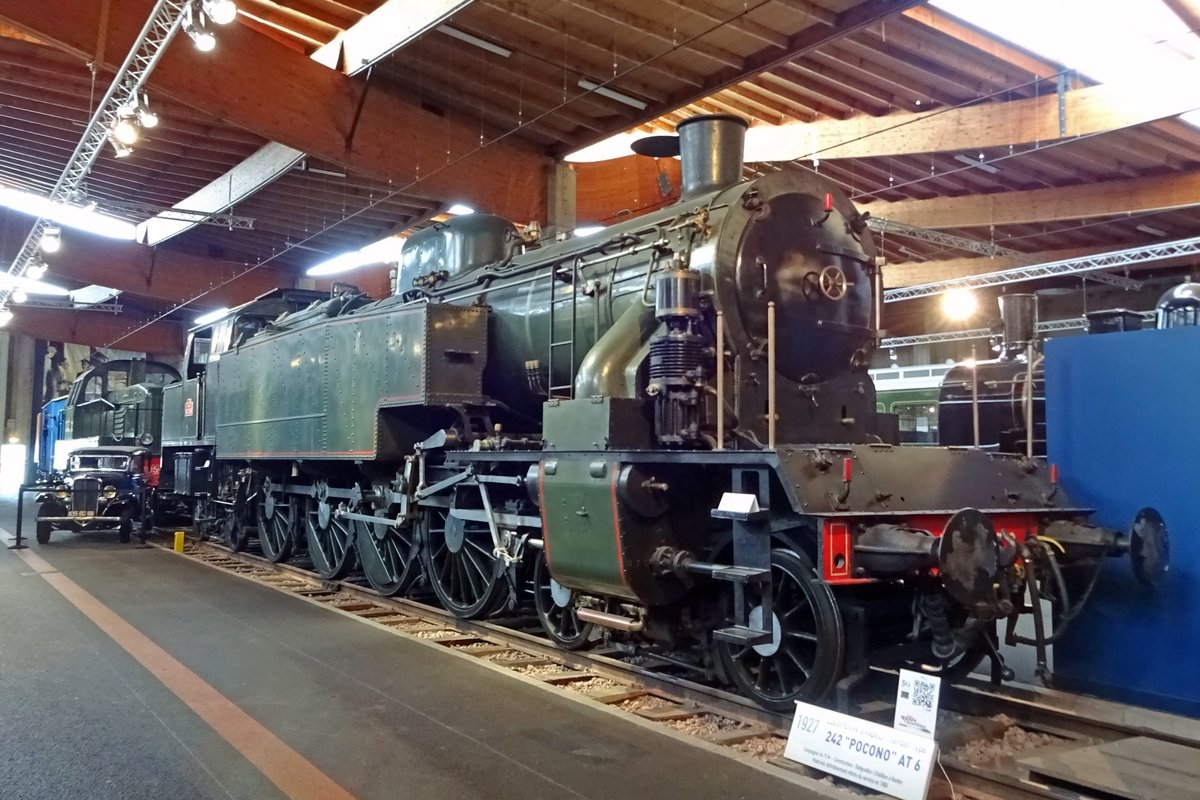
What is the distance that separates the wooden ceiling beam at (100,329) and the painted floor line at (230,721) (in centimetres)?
2034

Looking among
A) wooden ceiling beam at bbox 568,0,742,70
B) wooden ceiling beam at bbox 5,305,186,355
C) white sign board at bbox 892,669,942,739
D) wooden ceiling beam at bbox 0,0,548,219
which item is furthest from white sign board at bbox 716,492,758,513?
wooden ceiling beam at bbox 5,305,186,355

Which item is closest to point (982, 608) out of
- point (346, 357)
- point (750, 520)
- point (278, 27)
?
point (750, 520)

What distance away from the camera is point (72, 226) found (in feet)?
57.3

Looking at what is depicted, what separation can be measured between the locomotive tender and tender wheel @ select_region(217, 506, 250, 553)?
4.99 m

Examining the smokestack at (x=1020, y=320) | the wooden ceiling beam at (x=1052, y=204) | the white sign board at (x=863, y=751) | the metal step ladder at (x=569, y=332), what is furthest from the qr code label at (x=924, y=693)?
the wooden ceiling beam at (x=1052, y=204)

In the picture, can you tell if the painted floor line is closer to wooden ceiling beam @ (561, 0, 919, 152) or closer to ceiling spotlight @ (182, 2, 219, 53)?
ceiling spotlight @ (182, 2, 219, 53)

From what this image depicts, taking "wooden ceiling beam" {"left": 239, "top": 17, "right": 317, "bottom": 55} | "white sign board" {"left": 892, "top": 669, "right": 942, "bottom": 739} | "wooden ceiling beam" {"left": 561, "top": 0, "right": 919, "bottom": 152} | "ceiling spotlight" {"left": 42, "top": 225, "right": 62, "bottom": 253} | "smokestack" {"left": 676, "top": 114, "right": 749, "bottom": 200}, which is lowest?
"white sign board" {"left": 892, "top": 669, "right": 942, "bottom": 739}

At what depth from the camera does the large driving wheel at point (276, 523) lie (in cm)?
1041

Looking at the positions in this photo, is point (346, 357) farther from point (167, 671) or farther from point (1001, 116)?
point (1001, 116)

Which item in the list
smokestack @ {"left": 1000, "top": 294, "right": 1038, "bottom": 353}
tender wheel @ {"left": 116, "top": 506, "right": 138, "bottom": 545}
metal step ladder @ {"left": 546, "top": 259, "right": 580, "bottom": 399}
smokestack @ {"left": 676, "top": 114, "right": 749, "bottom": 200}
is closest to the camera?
smokestack @ {"left": 1000, "top": 294, "right": 1038, "bottom": 353}

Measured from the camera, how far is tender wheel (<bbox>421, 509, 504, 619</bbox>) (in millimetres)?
7043

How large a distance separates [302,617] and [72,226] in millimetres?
14045

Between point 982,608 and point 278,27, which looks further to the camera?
point 278,27

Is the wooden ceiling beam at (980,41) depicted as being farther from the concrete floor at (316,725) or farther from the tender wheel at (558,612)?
the concrete floor at (316,725)
